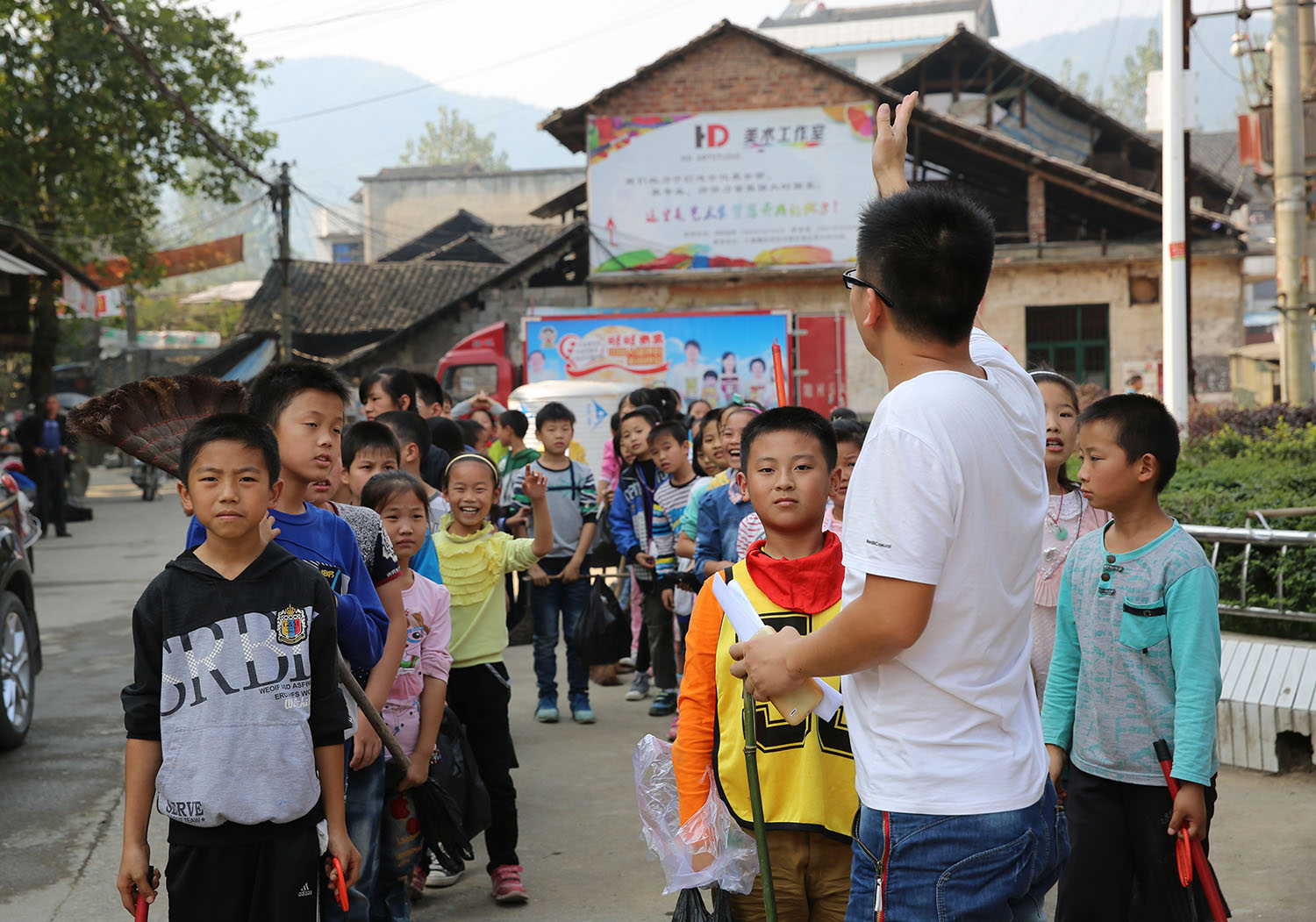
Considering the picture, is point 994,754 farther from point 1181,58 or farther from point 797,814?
point 1181,58

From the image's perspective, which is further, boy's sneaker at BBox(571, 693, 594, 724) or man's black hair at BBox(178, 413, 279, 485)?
boy's sneaker at BBox(571, 693, 594, 724)

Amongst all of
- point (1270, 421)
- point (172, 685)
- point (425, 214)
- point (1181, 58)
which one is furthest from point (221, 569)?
point (425, 214)

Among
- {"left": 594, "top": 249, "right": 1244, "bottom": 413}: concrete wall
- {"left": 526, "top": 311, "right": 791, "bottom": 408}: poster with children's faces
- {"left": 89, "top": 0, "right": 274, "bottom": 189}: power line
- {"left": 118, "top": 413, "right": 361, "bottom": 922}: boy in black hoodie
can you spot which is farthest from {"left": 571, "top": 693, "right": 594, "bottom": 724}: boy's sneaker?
{"left": 594, "top": 249, "right": 1244, "bottom": 413}: concrete wall

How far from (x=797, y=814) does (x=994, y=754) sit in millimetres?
784

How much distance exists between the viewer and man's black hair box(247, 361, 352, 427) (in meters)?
3.29

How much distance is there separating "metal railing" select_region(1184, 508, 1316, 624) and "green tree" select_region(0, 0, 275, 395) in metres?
19.5

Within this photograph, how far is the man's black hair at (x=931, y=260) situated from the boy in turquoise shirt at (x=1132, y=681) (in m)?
1.31

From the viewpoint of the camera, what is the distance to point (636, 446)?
24.4 feet

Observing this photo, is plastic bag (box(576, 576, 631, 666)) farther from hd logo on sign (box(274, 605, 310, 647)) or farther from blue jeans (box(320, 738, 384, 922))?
hd logo on sign (box(274, 605, 310, 647))

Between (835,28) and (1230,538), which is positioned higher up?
(835,28)

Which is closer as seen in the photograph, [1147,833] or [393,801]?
[1147,833]

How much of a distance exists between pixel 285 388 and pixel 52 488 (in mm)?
15984

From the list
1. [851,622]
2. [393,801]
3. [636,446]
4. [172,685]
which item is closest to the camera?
[851,622]

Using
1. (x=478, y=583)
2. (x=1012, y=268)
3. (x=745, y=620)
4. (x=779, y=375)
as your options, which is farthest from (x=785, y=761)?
(x=1012, y=268)
